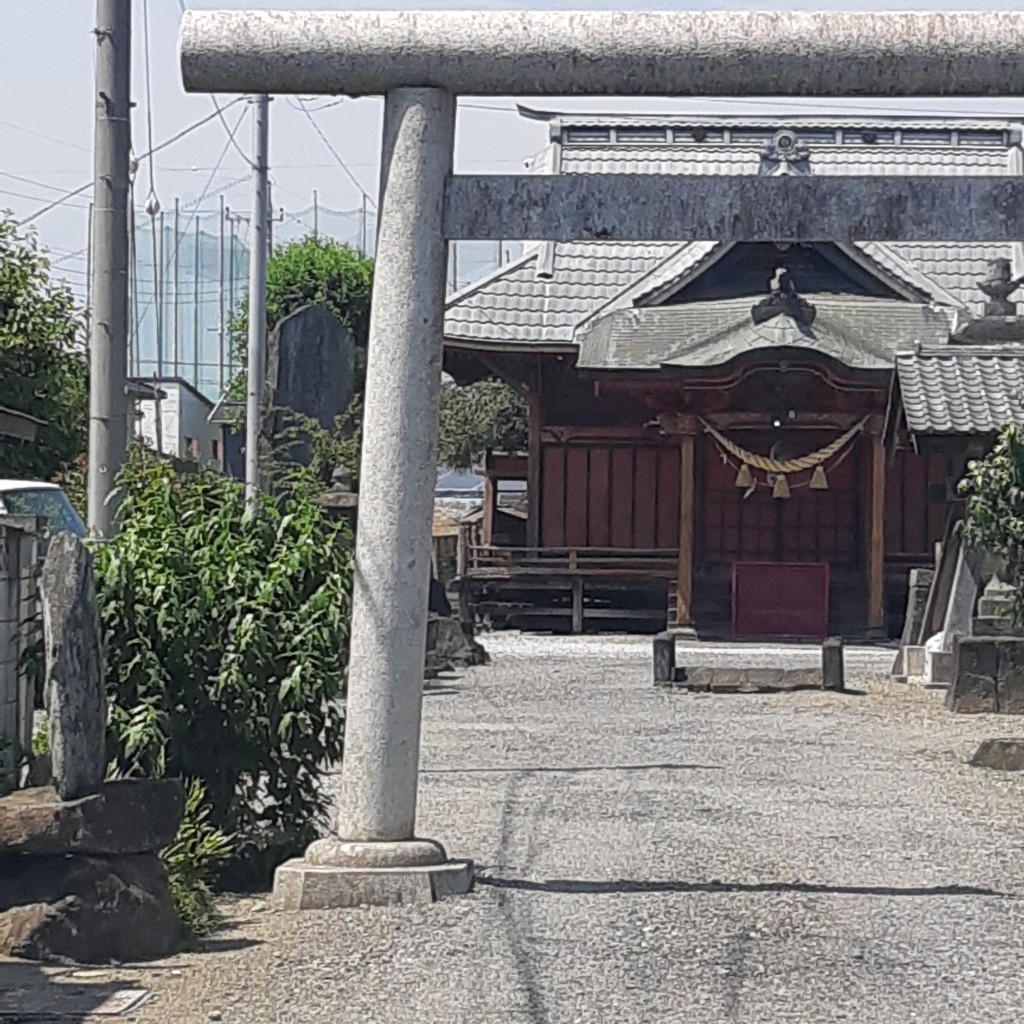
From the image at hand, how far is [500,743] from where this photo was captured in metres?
13.6

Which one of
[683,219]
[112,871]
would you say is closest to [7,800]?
[112,871]

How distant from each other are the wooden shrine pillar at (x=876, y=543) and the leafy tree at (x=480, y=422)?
44.0 feet

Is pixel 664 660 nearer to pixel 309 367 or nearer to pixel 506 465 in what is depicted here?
pixel 309 367

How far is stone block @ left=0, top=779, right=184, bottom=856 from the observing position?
21.8ft

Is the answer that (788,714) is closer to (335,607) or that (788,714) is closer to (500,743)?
(500,743)

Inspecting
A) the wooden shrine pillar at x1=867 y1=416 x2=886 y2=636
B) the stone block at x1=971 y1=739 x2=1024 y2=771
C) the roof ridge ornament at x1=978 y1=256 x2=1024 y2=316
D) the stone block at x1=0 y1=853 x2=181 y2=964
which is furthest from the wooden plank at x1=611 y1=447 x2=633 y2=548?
the stone block at x1=0 y1=853 x2=181 y2=964

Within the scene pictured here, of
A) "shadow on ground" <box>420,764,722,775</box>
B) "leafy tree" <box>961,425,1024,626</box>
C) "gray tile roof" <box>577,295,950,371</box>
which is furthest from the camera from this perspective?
"gray tile roof" <box>577,295,950,371</box>

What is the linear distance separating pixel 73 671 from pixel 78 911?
89 centimetres

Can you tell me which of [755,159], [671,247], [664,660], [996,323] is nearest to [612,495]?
[671,247]

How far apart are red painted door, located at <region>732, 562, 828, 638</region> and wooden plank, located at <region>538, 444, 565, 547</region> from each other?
299 centimetres

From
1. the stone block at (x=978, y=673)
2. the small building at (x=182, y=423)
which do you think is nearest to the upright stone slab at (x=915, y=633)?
the stone block at (x=978, y=673)

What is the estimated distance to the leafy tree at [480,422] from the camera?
1470 inches

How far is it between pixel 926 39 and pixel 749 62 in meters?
0.72

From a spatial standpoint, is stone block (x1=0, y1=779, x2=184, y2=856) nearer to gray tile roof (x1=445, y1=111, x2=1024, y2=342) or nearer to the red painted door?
gray tile roof (x1=445, y1=111, x2=1024, y2=342)
